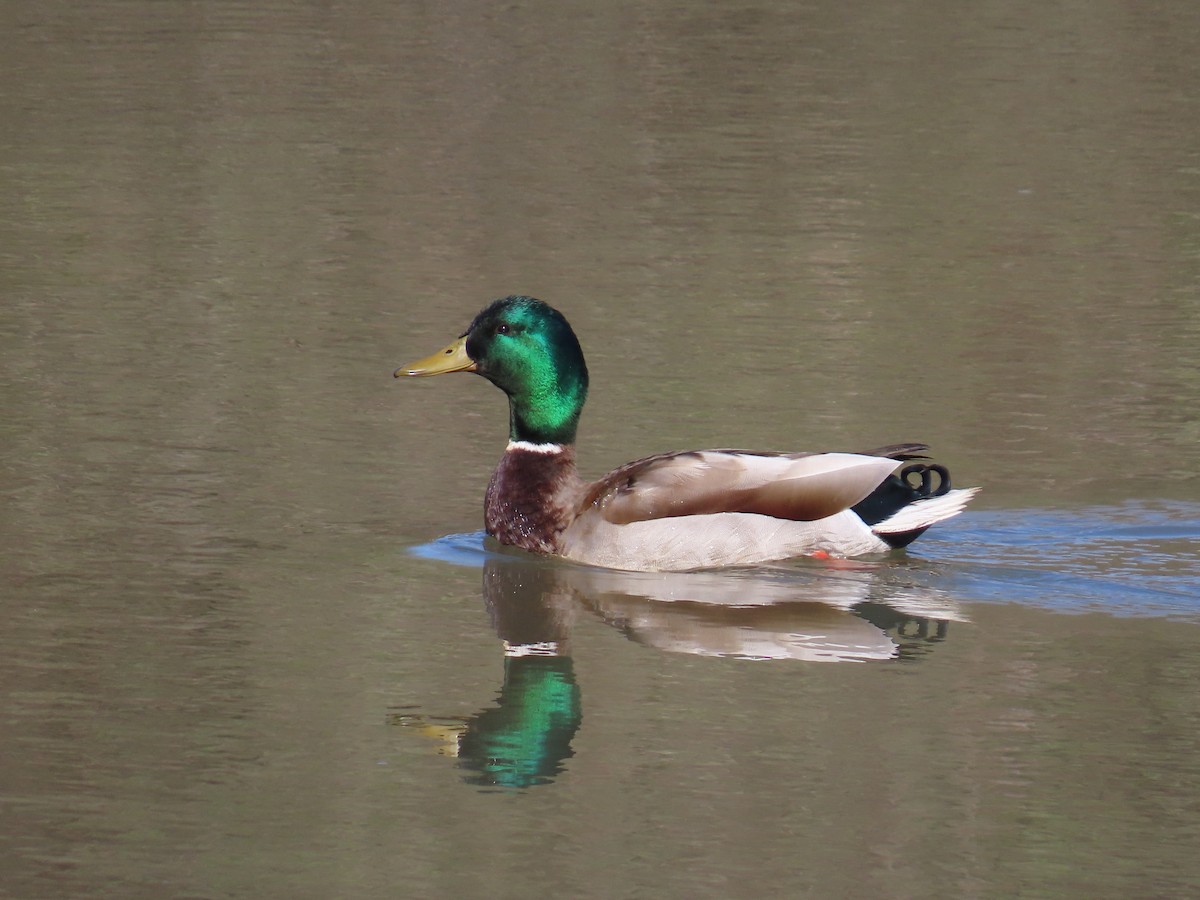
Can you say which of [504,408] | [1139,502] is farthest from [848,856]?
[504,408]

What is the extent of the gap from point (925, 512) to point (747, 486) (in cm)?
73

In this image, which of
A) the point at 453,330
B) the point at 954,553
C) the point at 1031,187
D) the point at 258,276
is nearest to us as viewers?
the point at 954,553

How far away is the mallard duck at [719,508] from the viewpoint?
8.99 meters

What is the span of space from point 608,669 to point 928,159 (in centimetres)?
1106

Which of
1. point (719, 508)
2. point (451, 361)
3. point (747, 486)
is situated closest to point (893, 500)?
point (747, 486)

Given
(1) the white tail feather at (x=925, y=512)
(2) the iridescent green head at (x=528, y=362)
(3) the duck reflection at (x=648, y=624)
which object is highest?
(2) the iridescent green head at (x=528, y=362)

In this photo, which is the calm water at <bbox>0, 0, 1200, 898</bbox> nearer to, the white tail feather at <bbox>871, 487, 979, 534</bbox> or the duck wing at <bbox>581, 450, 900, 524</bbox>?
the white tail feather at <bbox>871, 487, 979, 534</bbox>

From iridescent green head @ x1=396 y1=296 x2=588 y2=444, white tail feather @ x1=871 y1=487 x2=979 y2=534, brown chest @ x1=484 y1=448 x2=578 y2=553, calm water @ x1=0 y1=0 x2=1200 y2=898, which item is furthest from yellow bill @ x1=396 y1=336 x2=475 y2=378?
white tail feather @ x1=871 y1=487 x2=979 y2=534

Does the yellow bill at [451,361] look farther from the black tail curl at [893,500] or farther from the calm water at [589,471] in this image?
the black tail curl at [893,500]

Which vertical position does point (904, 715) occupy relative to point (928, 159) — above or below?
below

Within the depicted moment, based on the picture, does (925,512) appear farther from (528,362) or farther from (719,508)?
(528,362)

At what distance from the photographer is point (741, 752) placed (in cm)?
663

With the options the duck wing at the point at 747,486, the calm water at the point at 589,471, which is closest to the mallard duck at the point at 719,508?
the duck wing at the point at 747,486

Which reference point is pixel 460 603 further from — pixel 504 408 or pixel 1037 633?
pixel 504 408
